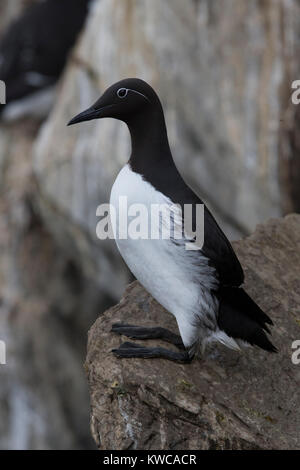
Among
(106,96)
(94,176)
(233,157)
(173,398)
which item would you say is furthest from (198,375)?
(94,176)

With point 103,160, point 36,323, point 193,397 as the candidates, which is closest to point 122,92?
point 193,397

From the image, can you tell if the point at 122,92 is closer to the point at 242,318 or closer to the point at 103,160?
the point at 242,318

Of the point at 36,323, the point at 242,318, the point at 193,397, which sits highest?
the point at 242,318

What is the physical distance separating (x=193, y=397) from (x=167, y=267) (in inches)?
22.0

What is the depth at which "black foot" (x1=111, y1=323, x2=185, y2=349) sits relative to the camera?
396cm

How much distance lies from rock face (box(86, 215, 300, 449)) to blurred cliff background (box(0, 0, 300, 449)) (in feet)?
10.6

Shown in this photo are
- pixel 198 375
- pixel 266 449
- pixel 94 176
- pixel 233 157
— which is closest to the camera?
pixel 266 449

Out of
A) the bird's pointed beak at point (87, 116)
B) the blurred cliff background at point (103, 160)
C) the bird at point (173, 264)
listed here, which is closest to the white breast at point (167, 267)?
the bird at point (173, 264)

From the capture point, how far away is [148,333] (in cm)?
398

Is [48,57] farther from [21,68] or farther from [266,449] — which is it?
[266,449]

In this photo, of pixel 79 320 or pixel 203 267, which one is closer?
pixel 203 267

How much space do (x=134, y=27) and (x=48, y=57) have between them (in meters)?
1.79
